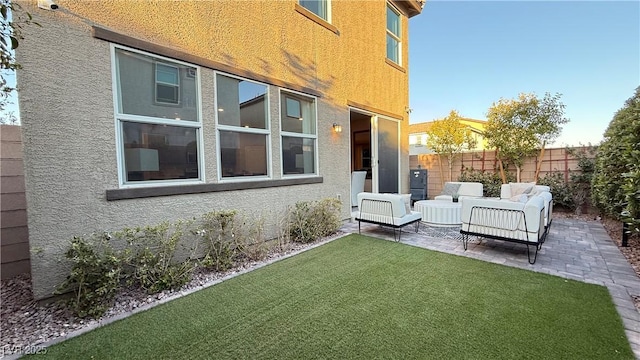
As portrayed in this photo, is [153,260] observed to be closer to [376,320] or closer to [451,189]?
[376,320]

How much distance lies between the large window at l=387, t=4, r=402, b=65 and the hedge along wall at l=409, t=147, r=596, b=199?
14.6 ft

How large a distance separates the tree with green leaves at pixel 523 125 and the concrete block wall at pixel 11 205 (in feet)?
37.3

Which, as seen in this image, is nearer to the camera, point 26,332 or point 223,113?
point 26,332

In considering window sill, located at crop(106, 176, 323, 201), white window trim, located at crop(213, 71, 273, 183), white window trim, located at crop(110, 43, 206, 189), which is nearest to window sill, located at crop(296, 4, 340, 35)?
white window trim, located at crop(213, 71, 273, 183)

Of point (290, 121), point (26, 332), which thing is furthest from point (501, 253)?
point (26, 332)

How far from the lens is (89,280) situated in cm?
261

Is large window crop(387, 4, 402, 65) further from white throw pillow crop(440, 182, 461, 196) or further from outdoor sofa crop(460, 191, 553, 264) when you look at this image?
outdoor sofa crop(460, 191, 553, 264)

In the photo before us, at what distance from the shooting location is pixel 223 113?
14.0ft

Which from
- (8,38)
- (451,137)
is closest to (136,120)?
(8,38)

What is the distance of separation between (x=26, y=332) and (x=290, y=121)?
15.1ft

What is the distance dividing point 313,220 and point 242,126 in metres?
2.38

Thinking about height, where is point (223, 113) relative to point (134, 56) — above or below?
below

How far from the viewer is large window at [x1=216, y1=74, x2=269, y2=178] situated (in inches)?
168

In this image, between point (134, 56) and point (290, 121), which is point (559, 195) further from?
point (134, 56)
